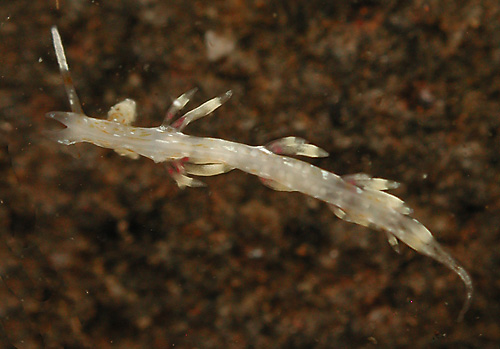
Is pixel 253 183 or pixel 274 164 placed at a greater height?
pixel 274 164

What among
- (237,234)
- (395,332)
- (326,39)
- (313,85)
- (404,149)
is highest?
(326,39)

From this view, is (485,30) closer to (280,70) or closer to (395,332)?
(280,70)

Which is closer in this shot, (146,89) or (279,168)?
(279,168)

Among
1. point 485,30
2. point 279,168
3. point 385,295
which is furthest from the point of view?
point 385,295

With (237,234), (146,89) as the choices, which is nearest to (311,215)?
(237,234)

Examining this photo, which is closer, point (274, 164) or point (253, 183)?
point (274, 164)

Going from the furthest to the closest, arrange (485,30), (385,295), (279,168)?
(385,295)
(485,30)
(279,168)

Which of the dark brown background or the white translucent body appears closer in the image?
the white translucent body

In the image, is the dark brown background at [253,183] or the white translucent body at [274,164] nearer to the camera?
the white translucent body at [274,164]
